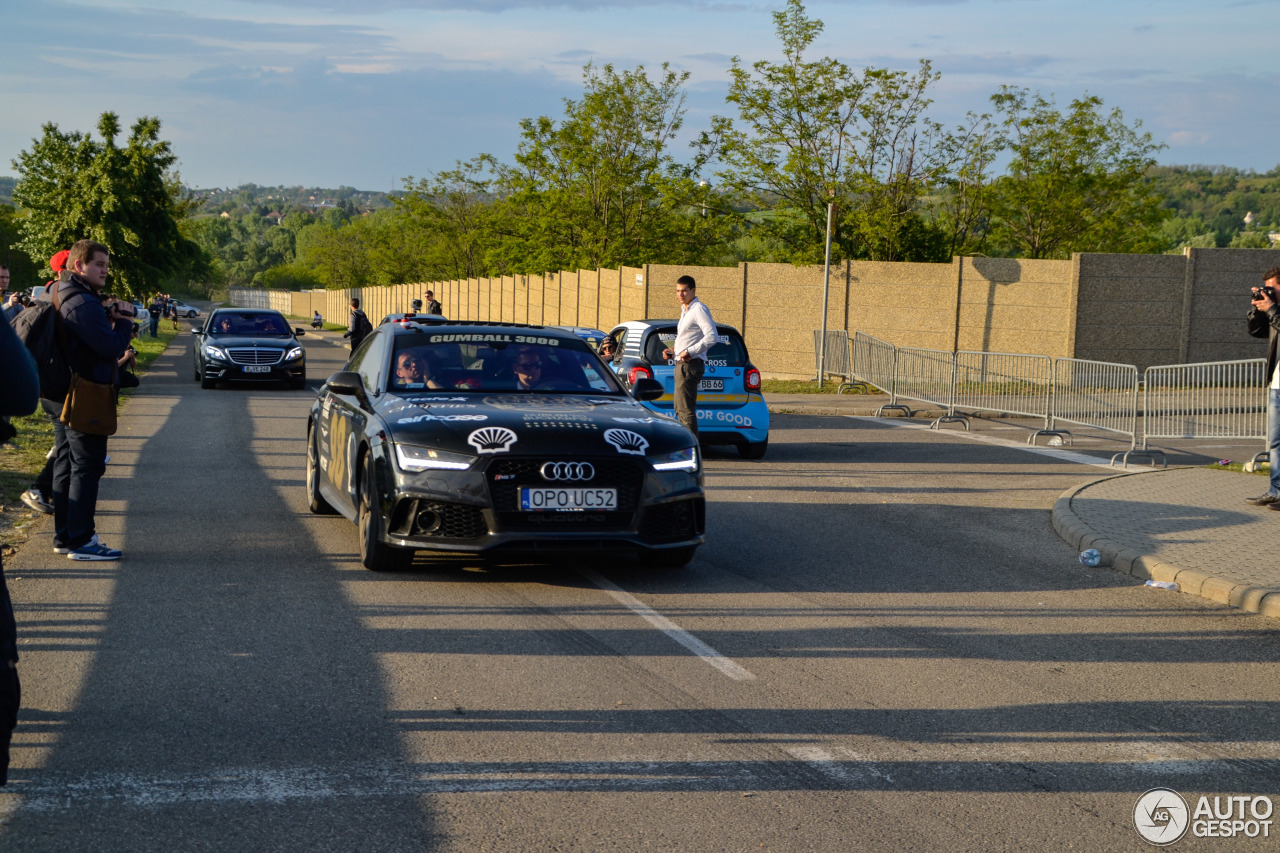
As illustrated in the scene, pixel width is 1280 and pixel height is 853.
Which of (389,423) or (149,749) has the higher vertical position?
(389,423)

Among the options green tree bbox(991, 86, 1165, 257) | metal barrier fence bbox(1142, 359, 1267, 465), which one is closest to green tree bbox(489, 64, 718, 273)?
green tree bbox(991, 86, 1165, 257)

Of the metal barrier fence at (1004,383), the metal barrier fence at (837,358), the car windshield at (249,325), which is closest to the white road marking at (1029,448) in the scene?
the metal barrier fence at (1004,383)

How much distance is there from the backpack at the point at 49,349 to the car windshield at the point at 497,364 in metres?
2.03

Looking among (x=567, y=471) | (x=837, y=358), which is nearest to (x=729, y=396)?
(x=567, y=471)

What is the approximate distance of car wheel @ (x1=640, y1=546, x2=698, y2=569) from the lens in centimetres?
794

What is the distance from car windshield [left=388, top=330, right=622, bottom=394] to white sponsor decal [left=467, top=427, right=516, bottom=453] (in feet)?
3.96

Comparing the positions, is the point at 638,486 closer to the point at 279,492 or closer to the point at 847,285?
the point at 279,492

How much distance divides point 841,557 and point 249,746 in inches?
199

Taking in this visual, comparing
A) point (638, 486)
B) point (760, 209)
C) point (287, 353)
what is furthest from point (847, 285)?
point (638, 486)

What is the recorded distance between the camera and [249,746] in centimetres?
459

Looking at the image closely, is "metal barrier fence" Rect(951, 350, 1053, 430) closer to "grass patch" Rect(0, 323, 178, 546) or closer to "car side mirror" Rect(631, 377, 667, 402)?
"car side mirror" Rect(631, 377, 667, 402)

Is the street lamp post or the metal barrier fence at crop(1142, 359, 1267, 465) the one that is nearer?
the metal barrier fence at crop(1142, 359, 1267, 465)

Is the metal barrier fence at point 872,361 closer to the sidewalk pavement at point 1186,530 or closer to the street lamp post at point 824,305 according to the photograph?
the street lamp post at point 824,305

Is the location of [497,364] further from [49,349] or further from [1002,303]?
[1002,303]
